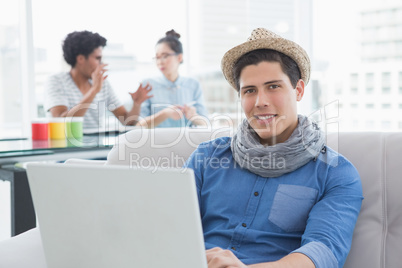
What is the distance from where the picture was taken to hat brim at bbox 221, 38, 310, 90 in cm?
140

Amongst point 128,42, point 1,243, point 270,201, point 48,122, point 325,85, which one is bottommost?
point 1,243

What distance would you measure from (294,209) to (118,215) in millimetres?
616

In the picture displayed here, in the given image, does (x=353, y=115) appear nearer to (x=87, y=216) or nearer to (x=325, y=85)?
(x=325, y=85)

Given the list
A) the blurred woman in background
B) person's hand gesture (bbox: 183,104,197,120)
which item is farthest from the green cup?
person's hand gesture (bbox: 183,104,197,120)

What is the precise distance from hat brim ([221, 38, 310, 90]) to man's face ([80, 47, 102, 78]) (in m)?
1.81

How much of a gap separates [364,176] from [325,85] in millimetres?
3500

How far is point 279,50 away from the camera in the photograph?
1414 millimetres

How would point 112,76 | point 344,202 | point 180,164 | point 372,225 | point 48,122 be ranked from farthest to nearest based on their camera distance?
point 112,76 → point 48,122 → point 180,164 → point 372,225 → point 344,202

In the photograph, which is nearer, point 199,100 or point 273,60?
point 273,60

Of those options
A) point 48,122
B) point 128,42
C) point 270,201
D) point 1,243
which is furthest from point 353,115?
point 1,243

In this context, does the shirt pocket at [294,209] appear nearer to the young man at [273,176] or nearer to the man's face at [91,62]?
the young man at [273,176]

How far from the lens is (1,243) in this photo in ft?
4.53

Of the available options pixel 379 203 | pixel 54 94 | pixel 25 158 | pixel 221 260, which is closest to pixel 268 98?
pixel 379 203

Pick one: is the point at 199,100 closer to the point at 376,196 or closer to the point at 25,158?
the point at 25,158
